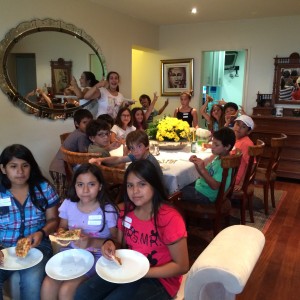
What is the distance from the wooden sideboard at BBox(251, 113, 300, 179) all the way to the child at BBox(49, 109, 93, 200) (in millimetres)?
2790

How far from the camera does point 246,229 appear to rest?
4.56 ft

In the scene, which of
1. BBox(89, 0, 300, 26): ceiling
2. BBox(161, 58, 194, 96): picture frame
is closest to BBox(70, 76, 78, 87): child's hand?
BBox(89, 0, 300, 26): ceiling

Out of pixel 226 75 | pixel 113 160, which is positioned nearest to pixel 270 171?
pixel 113 160

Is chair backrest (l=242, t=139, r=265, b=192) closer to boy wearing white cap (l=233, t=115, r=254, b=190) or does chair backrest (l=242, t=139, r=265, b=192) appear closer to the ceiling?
boy wearing white cap (l=233, t=115, r=254, b=190)

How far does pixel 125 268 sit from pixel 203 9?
4.08 metres

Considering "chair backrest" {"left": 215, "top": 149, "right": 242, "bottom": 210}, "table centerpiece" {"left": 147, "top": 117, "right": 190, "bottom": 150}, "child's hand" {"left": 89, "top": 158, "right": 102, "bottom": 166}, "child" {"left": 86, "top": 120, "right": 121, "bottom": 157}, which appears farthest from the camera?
"table centerpiece" {"left": 147, "top": 117, "right": 190, "bottom": 150}

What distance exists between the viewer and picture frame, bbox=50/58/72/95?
383cm

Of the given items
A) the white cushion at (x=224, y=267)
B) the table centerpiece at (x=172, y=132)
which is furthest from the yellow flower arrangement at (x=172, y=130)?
the white cushion at (x=224, y=267)

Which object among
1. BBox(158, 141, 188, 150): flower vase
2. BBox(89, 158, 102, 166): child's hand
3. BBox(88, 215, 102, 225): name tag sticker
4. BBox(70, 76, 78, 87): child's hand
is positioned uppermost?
BBox(70, 76, 78, 87): child's hand

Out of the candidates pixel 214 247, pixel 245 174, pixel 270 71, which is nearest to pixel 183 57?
pixel 270 71

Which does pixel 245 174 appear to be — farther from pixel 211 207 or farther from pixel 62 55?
pixel 62 55

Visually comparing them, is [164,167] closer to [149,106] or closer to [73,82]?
[73,82]

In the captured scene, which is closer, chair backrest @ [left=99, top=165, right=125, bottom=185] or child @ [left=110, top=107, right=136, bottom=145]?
chair backrest @ [left=99, top=165, right=125, bottom=185]

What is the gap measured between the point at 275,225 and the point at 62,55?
3.17 meters
